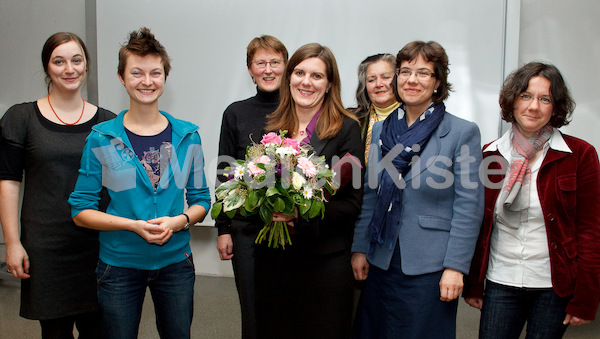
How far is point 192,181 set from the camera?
2012mm

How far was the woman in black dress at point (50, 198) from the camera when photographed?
6.59ft

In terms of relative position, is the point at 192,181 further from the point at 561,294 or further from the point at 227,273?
the point at 227,273

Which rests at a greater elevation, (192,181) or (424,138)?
(424,138)

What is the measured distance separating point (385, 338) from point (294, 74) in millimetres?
1266

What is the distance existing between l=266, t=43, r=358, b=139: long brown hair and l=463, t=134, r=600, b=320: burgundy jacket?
889mm

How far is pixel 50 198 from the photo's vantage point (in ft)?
6.61

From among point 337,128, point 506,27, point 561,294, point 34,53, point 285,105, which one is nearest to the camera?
point 561,294

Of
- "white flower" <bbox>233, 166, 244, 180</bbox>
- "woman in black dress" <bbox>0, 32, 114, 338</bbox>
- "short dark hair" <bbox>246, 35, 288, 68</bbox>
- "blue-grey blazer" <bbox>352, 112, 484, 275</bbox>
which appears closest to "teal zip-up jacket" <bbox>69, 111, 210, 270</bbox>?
"woman in black dress" <bbox>0, 32, 114, 338</bbox>

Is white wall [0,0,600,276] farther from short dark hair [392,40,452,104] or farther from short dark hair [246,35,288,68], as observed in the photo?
short dark hair [392,40,452,104]

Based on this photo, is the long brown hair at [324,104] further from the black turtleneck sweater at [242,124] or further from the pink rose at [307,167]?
the pink rose at [307,167]

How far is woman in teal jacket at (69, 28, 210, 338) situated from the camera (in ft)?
5.97

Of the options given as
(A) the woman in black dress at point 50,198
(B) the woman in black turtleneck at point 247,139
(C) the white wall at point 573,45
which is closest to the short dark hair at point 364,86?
(B) the woman in black turtleneck at point 247,139

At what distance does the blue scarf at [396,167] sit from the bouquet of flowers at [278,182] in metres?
0.28

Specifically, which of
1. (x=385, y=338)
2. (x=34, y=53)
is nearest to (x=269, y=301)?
(x=385, y=338)
